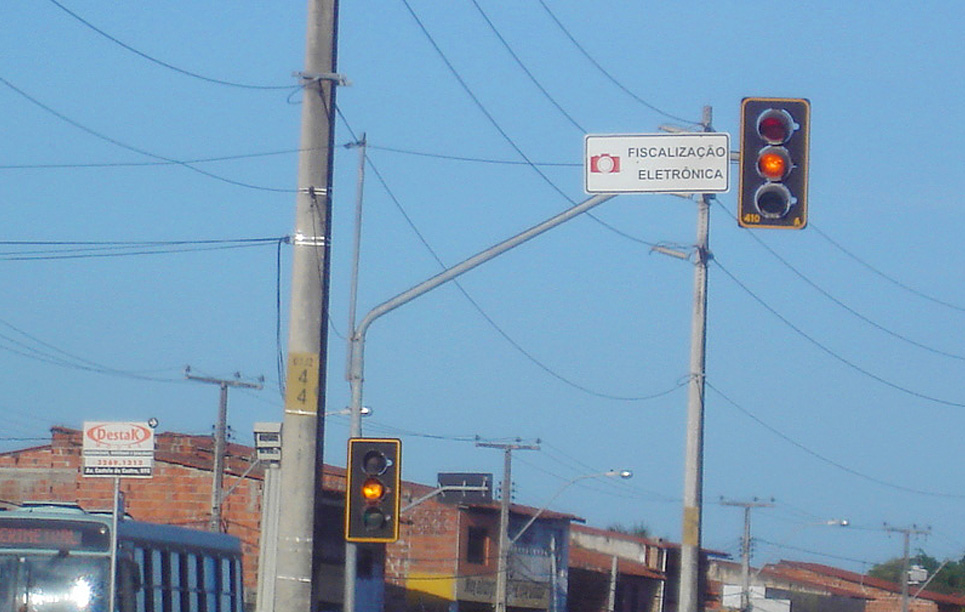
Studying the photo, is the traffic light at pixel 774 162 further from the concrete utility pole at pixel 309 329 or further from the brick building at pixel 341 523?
the brick building at pixel 341 523

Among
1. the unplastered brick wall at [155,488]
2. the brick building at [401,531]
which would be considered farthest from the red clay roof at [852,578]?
the unplastered brick wall at [155,488]

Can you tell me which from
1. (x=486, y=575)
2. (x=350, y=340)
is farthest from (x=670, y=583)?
(x=350, y=340)

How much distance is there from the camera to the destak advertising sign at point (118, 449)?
43.6ft

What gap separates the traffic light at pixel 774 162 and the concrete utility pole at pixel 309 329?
330cm

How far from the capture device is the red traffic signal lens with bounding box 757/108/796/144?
12164mm

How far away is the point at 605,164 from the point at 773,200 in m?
1.57

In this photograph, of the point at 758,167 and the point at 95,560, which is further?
the point at 95,560

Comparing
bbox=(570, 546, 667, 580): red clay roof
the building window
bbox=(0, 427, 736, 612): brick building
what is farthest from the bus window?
bbox=(570, 546, 667, 580): red clay roof

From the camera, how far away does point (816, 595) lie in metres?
84.2

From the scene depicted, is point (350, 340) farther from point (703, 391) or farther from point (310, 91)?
point (703, 391)

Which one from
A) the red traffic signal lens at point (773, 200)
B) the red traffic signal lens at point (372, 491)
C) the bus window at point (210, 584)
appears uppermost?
the red traffic signal lens at point (773, 200)

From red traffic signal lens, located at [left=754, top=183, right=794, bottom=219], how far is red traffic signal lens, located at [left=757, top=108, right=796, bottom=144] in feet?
1.24

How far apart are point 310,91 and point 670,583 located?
63714mm

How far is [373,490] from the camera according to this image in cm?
1409
